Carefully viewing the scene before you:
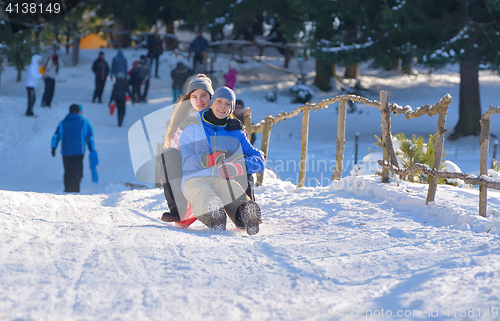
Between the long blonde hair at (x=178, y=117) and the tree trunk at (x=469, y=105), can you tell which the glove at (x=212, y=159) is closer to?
the long blonde hair at (x=178, y=117)

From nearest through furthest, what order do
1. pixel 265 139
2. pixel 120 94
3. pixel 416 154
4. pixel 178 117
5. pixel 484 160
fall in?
1. pixel 484 160
2. pixel 178 117
3. pixel 416 154
4. pixel 265 139
5. pixel 120 94

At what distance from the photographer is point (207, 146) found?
410 centimetres

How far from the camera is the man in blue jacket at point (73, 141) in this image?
26.5ft

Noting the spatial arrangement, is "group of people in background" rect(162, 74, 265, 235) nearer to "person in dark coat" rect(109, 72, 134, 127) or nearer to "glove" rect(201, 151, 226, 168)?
"glove" rect(201, 151, 226, 168)

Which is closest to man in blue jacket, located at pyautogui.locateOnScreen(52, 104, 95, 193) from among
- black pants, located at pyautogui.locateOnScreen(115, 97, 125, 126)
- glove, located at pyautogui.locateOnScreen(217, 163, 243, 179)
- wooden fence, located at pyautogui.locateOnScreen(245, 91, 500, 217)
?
wooden fence, located at pyautogui.locateOnScreen(245, 91, 500, 217)

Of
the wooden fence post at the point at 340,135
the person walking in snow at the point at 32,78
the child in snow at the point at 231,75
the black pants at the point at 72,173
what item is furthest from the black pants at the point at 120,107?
the wooden fence post at the point at 340,135

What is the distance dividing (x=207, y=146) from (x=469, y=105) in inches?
492

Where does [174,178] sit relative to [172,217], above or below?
above

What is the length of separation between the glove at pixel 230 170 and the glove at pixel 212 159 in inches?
2.2

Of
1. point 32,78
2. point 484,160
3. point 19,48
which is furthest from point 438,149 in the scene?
point 19,48

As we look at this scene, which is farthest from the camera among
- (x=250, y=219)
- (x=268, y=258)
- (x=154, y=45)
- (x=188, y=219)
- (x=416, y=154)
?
(x=154, y=45)

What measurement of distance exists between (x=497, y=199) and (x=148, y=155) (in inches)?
291

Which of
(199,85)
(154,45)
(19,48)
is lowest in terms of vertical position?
(199,85)

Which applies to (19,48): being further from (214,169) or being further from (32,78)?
(214,169)
